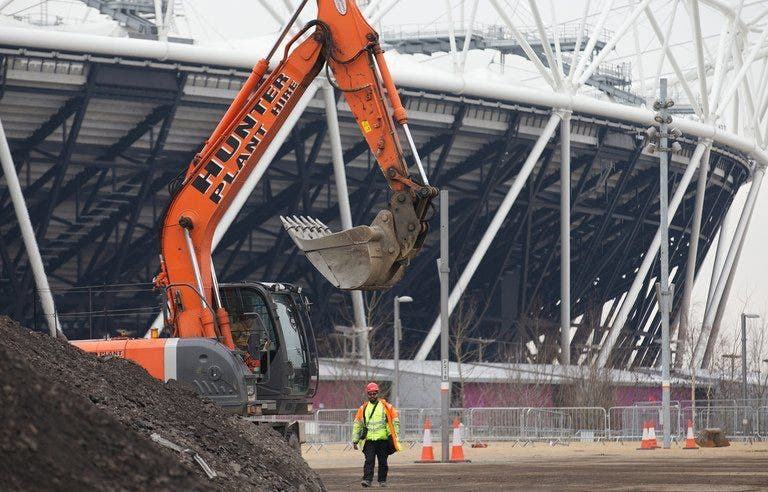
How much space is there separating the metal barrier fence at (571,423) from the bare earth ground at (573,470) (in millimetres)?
4940

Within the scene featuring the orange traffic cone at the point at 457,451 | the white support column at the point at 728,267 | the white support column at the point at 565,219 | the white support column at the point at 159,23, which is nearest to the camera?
the orange traffic cone at the point at 457,451

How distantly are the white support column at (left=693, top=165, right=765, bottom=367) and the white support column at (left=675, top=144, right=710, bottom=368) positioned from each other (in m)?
0.96

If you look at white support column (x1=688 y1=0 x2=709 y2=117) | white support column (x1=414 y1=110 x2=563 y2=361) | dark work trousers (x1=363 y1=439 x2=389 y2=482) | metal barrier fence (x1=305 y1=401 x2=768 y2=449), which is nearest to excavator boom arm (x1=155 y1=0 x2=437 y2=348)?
dark work trousers (x1=363 y1=439 x2=389 y2=482)

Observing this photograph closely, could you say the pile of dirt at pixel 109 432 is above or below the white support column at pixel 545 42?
below

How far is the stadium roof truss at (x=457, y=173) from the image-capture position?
4472 cm

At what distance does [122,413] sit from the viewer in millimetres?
12383

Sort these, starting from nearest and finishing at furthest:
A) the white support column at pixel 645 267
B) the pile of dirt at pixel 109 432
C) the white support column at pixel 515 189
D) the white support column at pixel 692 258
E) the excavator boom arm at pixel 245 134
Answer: the pile of dirt at pixel 109 432
the excavator boom arm at pixel 245 134
the white support column at pixel 515 189
the white support column at pixel 645 267
the white support column at pixel 692 258

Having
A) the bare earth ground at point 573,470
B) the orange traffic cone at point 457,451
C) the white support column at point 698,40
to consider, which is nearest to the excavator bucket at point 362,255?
the bare earth ground at point 573,470

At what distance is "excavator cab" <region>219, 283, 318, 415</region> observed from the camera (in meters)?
18.8

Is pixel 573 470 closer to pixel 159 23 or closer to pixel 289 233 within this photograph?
pixel 289 233

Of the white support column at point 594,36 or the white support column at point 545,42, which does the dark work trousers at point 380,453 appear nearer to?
the white support column at point 545,42

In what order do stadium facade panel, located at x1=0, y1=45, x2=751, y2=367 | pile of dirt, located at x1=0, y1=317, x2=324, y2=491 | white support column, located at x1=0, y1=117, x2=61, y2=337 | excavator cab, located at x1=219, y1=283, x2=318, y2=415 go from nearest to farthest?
pile of dirt, located at x1=0, y1=317, x2=324, y2=491, excavator cab, located at x1=219, y1=283, x2=318, y2=415, white support column, located at x1=0, y1=117, x2=61, y2=337, stadium facade panel, located at x1=0, y1=45, x2=751, y2=367

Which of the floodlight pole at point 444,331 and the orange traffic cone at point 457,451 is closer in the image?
the orange traffic cone at point 457,451

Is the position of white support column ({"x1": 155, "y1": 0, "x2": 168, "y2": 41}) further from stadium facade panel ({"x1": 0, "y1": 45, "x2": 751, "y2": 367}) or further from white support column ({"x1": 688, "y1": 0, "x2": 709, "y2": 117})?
white support column ({"x1": 688, "y1": 0, "x2": 709, "y2": 117})
